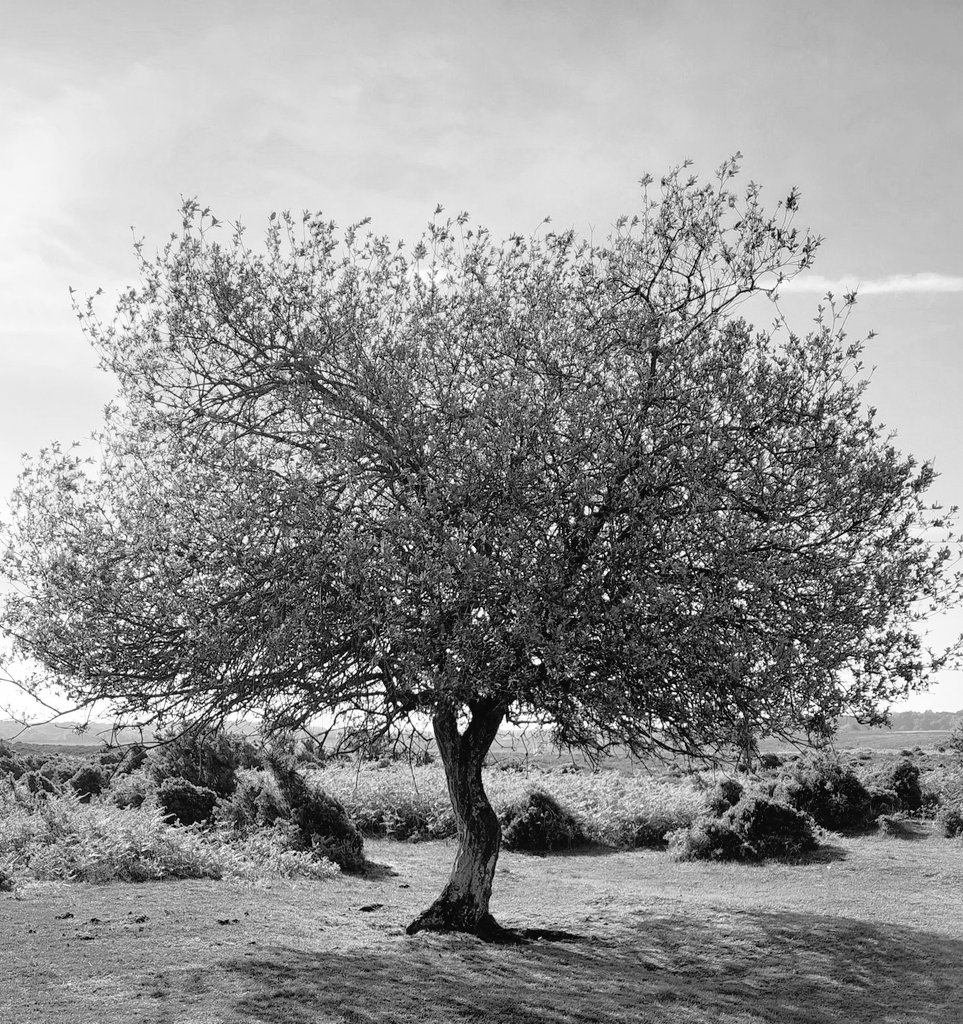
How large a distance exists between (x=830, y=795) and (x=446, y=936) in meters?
20.1

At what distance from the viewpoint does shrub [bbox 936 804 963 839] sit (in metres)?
28.7

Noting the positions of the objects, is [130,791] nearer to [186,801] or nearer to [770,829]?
[186,801]

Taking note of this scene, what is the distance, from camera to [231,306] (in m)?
13.3

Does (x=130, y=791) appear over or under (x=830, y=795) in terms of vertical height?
over

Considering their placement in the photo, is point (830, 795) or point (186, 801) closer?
point (186, 801)

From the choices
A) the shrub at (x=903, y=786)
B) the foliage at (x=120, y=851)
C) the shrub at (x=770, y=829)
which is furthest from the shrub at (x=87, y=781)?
the shrub at (x=903, y=786)

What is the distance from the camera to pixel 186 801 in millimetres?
28734

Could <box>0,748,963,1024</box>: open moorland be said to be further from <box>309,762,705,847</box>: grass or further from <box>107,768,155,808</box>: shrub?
<box>309,762,705,847</box>: grass

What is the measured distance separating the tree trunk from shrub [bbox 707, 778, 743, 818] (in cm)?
1567

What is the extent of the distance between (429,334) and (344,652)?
440 cm

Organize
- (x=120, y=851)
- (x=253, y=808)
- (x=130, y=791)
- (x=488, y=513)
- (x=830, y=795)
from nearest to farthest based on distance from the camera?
(x=488, y=513) < (x=120, y=851) < (x=253, y=808) < (x=130, y=791) < (x=830, y=795)

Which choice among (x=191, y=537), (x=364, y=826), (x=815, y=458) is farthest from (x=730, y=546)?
(x=364, y=826)

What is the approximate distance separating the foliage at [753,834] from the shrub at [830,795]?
3.58m

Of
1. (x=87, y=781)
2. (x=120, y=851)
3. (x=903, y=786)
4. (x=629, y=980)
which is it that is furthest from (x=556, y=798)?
(x=629, y=980)
